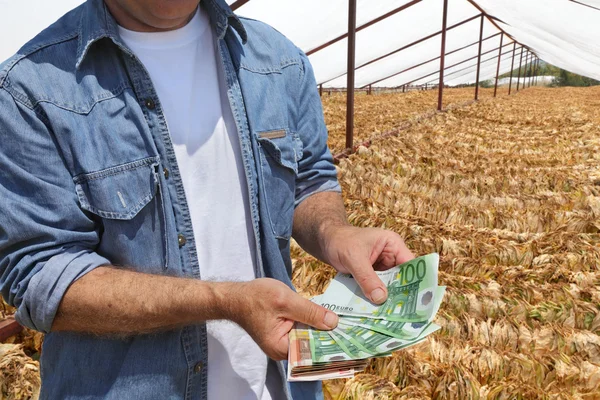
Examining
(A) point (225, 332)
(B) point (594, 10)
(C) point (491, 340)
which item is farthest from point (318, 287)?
(B) point (594, 10)

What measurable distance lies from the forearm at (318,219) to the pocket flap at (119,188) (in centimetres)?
67

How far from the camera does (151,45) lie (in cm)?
162

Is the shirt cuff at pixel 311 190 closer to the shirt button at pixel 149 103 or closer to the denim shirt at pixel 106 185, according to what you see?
the denim shirt at pixel 106 185

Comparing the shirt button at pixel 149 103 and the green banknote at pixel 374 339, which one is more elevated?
the shirt button at pixel 149 103

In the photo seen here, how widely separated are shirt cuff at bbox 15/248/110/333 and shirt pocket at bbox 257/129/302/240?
23.8 inches

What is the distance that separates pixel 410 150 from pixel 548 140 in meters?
3.24

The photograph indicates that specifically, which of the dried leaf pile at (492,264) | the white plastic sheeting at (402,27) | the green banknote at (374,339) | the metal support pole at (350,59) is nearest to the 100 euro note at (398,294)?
the green banknote at (374,339)

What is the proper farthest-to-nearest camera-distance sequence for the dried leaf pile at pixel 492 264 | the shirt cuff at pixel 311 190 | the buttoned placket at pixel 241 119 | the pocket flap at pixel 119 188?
the dried leaf pile at pixel 492 264 < the shirt cuff at pixel 311 190 < the buttoned placket at pixel 241 119 < the pocket flap at pixel 119 188

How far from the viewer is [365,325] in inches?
67.9

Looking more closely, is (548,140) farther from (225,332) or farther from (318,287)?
(225,332)

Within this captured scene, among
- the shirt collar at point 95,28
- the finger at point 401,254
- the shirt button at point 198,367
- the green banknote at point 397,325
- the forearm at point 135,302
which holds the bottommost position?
the shirt button at point 198,367

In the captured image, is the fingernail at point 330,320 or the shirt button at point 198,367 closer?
the fingernail at point 330,320

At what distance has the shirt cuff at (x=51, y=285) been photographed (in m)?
1.37

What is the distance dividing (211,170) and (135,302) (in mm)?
463
